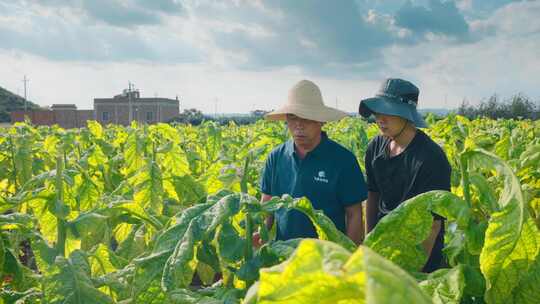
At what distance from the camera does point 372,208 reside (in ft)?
10.8

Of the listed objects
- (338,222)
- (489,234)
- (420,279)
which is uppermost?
(489,234)

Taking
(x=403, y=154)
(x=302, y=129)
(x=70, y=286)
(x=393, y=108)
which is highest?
(x=393, y=108)

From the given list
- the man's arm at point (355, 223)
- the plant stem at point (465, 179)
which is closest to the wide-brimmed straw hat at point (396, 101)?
the man's arm at point (355, 223)

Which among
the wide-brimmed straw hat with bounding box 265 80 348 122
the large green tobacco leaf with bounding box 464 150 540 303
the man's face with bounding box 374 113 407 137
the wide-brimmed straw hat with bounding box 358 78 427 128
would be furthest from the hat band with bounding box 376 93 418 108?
the large green tobacco leaf with bounding box 464 150 540 303

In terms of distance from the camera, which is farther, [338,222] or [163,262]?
[338,222]

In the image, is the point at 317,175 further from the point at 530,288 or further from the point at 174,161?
the point at 530,288

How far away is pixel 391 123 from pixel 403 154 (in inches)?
7.3

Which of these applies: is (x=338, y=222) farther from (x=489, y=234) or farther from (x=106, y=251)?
(x=489, y=234)

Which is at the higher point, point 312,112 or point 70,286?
point 312,112

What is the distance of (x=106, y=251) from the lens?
1.83 m

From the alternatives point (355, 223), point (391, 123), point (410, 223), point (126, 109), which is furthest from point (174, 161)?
point (126, 109)

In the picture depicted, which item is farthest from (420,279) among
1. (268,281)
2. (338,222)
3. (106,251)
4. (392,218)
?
(338,222)

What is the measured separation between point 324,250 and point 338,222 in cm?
248

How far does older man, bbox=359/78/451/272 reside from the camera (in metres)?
2.75
